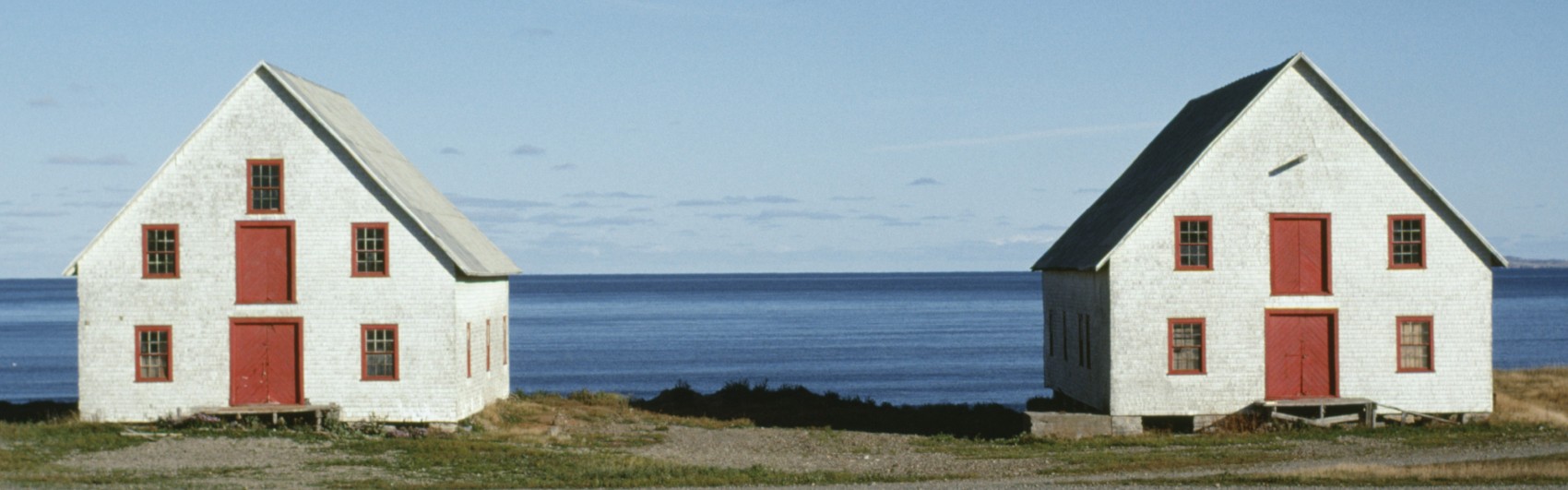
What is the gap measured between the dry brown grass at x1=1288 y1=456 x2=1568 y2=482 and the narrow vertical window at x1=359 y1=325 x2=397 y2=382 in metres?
17.8

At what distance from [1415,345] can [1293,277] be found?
2.96 metres

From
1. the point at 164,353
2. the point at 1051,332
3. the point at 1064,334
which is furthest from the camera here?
the point at 1051,332

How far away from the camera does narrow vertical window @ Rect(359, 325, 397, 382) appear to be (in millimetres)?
34094

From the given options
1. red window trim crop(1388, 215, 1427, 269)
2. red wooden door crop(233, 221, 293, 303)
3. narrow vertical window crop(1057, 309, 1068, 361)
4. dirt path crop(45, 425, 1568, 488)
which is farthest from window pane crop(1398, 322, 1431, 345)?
red wooden door crop(233, 221, 293, 303)

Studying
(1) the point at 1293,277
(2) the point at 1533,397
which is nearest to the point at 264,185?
(1) the point at 1293,277

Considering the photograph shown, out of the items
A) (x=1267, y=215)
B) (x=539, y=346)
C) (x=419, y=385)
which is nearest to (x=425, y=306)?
(x=419, y=385)

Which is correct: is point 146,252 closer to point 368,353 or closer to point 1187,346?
point 368,353

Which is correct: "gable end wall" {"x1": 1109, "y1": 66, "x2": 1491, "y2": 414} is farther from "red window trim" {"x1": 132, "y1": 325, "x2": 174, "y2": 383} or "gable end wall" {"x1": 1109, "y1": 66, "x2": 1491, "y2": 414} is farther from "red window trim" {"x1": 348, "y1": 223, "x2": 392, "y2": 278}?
"red window trim" {"x1": 132, "y1": 325, "x2": 174, "y2": 383}

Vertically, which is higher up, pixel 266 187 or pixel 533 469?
pixel 266 187

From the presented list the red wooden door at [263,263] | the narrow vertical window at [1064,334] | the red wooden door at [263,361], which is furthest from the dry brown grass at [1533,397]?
the red wooden door at [263,263]

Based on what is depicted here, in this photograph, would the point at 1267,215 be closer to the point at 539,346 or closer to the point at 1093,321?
the point at 1093,321

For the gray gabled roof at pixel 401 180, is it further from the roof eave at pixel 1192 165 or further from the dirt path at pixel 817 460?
the roof eave at pixel 1192 165

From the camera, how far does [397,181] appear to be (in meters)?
35.6

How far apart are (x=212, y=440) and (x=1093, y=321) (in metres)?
17.6
